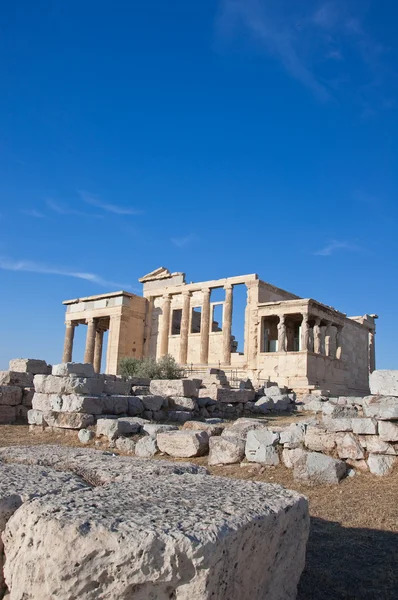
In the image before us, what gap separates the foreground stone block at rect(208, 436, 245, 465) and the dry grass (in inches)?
6.5

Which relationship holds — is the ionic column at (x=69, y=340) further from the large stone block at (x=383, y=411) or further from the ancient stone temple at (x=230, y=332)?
the large stone block at (x=383, y=411)

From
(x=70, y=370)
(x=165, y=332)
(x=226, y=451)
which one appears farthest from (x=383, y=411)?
(x=165, y=332)

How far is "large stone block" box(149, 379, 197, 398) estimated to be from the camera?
14.6 m

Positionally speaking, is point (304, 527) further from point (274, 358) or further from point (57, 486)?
point (274, 358)

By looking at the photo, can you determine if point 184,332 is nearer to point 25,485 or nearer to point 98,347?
point 98,347

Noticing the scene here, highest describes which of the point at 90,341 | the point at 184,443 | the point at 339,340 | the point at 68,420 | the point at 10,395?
the point at 339,340

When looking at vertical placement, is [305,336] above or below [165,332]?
below

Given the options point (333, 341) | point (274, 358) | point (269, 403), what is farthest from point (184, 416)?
point (333, 341)

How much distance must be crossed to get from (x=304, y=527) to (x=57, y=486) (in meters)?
1.37

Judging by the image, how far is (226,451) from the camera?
7867 mm

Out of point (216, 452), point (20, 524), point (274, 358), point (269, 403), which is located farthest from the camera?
point (274, 358)

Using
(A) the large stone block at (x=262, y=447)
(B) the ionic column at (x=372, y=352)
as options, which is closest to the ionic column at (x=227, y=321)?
(B) the ionic column at (x=372, y=352)

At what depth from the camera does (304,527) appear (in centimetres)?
281

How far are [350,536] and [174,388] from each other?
10374 mm
